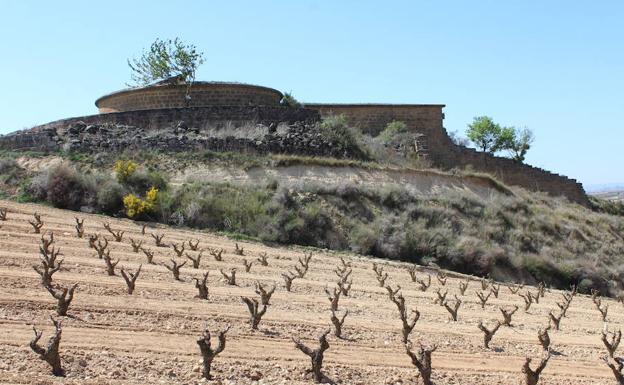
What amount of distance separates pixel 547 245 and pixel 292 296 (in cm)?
1528

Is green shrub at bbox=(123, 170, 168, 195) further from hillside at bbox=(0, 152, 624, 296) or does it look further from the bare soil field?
the bare soil field

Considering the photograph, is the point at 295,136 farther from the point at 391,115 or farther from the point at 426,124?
the point at 426,124

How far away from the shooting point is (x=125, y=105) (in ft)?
99.2

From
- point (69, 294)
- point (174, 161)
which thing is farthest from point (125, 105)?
point (69, 294)

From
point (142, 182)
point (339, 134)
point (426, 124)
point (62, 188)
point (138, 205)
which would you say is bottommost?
point (138, 205)

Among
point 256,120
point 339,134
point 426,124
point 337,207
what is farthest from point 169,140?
point 426,124

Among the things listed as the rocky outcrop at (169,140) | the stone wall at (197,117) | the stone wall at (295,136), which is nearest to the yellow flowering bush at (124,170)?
the rocky outcrop at (169,140)

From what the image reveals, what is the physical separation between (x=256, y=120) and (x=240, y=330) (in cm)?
1901

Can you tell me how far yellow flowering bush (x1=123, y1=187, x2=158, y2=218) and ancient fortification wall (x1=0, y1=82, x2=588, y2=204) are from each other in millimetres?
4174

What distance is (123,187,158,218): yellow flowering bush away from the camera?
20.9m

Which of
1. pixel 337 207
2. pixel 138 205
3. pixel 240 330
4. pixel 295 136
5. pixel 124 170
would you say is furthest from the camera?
pixel 295 136

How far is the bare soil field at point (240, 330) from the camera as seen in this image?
7418mm

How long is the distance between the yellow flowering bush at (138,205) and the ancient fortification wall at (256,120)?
4174mm

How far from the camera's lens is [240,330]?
927 centimetres
